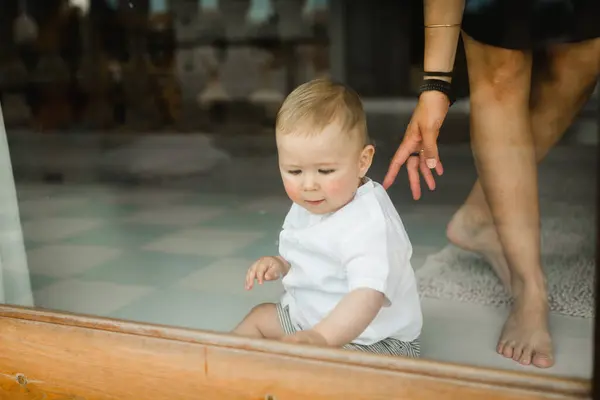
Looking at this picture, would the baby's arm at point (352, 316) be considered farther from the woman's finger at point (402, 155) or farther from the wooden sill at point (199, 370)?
the woman's finger at point (402, 155)

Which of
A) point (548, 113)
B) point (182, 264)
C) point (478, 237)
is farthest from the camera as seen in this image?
point (182, 264)

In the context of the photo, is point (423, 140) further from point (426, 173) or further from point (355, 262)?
point (355, 262)

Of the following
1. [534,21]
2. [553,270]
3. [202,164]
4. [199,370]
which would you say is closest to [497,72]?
[534,21]

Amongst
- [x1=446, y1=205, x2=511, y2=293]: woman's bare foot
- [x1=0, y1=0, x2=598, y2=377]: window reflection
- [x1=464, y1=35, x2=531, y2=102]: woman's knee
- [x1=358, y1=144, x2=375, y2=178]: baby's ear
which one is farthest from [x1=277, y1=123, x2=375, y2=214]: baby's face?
[x1=446, y1=205, x2=511, y2=293]: woman's bare foot

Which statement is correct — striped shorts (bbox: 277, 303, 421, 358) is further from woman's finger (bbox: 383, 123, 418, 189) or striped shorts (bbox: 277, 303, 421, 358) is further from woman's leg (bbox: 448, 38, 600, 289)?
woman's leg (bbox: 448, 38, 600, 289)

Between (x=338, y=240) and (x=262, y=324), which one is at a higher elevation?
(x=338, y=240)

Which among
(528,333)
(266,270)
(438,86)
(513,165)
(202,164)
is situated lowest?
(202,164)

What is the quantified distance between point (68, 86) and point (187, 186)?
46 cm

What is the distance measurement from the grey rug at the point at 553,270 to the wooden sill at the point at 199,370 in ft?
0.61

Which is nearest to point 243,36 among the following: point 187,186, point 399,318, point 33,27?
point 187,186

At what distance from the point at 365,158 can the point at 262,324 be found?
11.0 inches

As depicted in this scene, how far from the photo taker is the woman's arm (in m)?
1.00

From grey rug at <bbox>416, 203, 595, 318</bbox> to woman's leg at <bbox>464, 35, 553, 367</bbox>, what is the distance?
0.03 metres

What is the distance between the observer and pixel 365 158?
96cm
